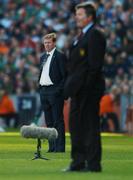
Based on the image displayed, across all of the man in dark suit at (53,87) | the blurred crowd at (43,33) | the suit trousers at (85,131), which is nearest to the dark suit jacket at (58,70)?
the man in dark suit at (53,87)

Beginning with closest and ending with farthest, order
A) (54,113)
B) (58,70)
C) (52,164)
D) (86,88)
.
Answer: (86,88) → (52,164) → (54,113) → (58,70)

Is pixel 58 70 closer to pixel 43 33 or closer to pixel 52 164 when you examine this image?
pixel 52 164

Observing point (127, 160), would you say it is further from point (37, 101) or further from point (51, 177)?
point (37, 101)

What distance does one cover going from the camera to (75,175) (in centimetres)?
1385

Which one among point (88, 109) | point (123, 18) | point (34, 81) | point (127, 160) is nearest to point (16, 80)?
point (34, 81)

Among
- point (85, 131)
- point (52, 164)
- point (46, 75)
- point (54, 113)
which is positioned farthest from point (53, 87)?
point (85, 131)

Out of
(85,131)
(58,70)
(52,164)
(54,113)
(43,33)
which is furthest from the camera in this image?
(43,33)

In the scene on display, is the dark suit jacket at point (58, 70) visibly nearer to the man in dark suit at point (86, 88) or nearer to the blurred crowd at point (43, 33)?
the man in dark suit at point (86, 88)

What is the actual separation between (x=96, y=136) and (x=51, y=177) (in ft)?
3.28

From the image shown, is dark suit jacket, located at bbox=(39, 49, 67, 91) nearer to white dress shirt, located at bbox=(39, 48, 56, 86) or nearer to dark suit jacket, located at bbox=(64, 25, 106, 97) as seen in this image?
white dress shirt, located at bbox=(39, 48, 56, 86)

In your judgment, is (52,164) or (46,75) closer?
(52,164)

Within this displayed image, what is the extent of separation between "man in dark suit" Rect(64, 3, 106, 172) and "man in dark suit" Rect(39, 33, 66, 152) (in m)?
5.67

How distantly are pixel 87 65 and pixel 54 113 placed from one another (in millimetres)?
5878

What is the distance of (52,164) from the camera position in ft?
53.4
